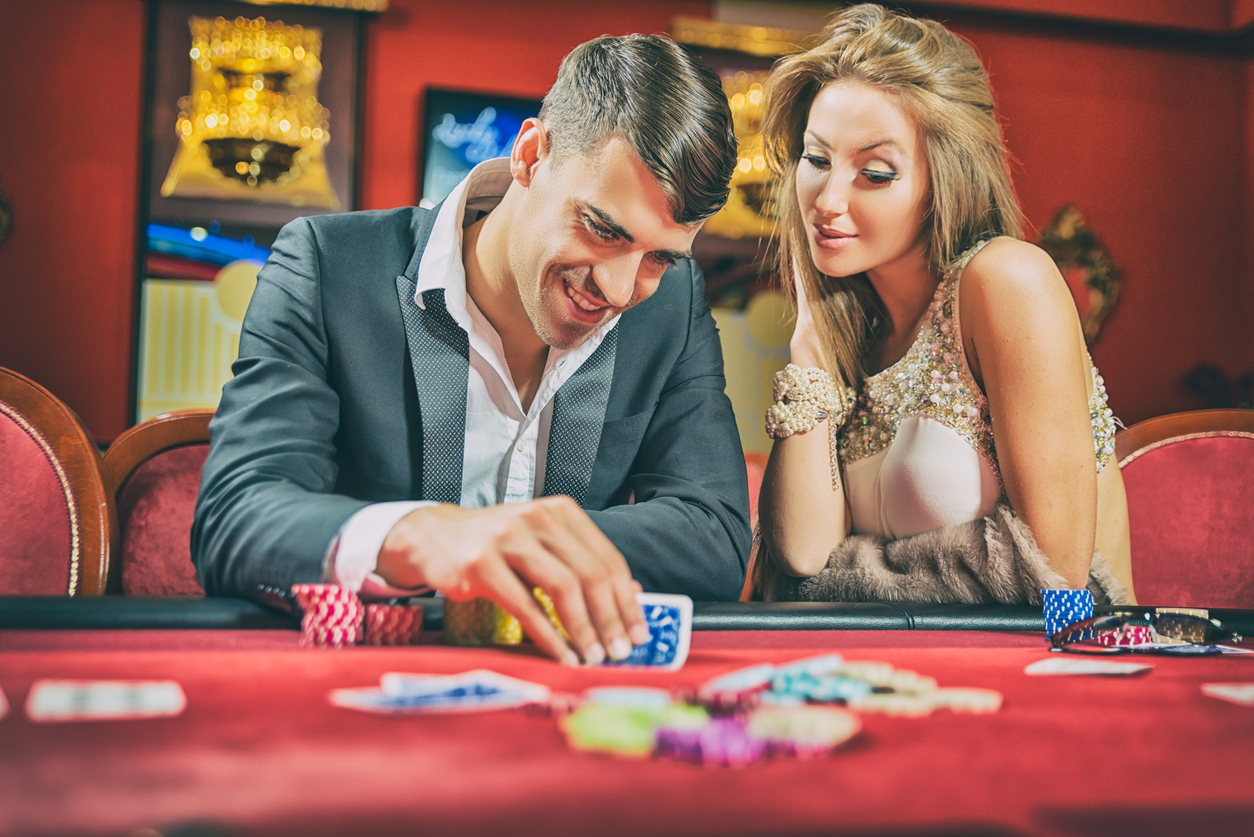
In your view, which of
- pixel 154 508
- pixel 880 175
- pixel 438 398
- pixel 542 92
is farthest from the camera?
pixel 542 92

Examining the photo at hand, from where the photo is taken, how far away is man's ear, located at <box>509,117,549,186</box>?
1.55 metres

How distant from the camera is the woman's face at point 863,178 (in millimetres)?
1732

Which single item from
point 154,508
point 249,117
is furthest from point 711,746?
point 249,117

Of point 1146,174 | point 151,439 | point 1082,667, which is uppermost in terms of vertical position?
point 1146,174

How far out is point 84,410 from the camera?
431cm

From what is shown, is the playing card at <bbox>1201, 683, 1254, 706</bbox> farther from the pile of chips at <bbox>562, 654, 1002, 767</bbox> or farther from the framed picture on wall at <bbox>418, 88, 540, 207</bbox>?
the framed picture on wall at <bbox>418, 88, 540, 207</bbox>

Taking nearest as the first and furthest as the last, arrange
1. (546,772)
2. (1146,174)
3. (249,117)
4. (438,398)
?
(546,772)
(438,398)
(249,117)
(1146,174)

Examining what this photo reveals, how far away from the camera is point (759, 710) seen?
25.4 inches

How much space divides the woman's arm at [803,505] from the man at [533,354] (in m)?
0.17

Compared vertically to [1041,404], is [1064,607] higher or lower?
lower

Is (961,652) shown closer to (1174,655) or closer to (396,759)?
(1174,655)

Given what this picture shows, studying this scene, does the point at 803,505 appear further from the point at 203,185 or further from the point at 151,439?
the point at 203,185

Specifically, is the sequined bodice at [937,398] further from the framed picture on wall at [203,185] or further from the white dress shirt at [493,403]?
the framed picture on wall at [203,185]

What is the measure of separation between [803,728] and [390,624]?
1.58 ft
